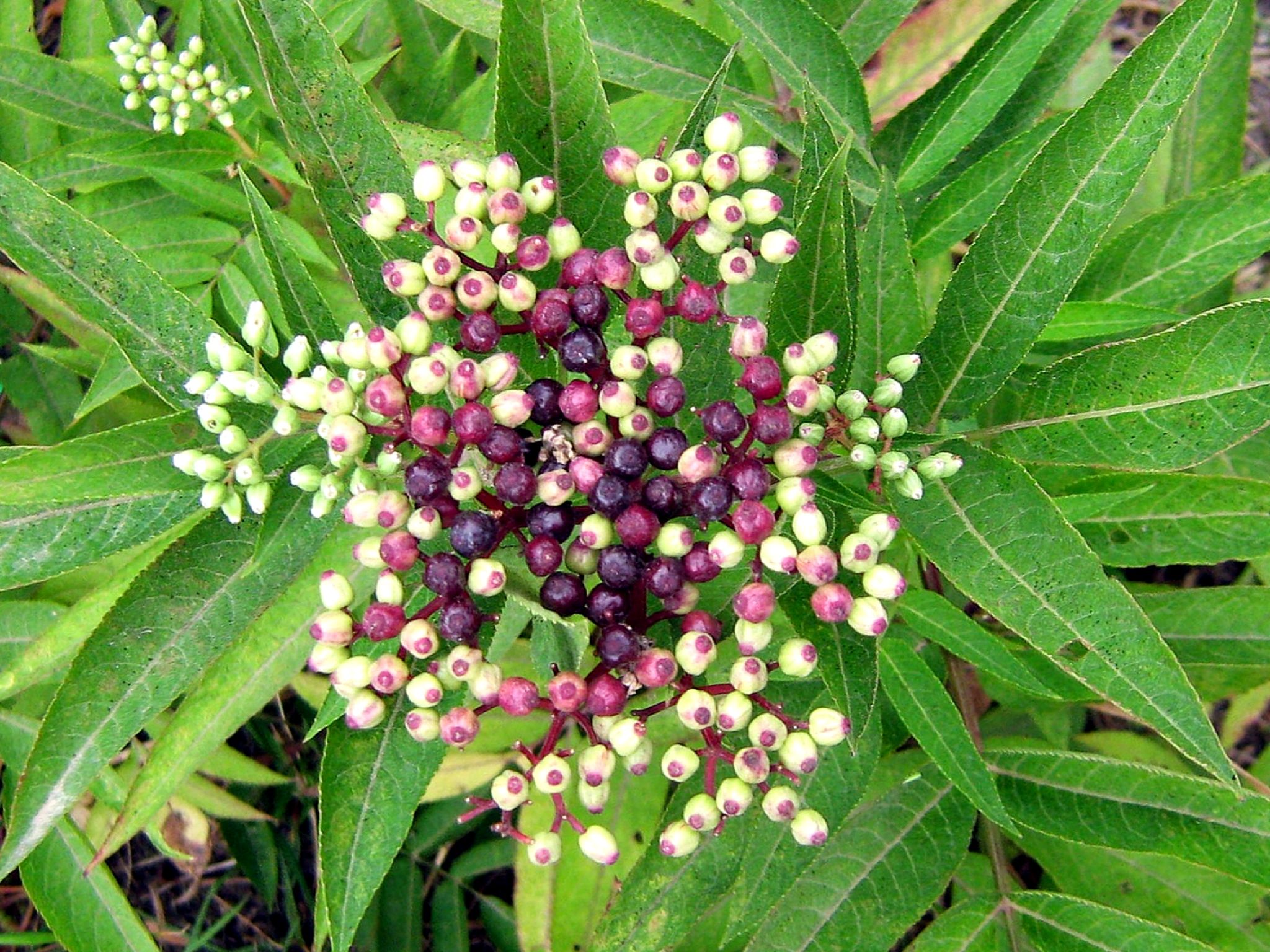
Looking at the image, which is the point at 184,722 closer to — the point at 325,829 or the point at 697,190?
the point at 325,829

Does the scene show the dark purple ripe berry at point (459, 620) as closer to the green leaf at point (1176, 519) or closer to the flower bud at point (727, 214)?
the flower bud at point (727, 214)

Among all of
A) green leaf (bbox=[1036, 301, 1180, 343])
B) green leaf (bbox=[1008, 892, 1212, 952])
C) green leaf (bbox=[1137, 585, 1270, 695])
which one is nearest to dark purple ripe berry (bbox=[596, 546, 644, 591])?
green leaf (bbox=[1036, 301, 1180, 343])

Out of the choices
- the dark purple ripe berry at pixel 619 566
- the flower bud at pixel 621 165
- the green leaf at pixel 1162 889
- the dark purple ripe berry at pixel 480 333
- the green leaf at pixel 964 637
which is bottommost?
the green leaf at pixel 1162 889

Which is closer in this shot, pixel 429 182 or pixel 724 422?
pixel 724 422

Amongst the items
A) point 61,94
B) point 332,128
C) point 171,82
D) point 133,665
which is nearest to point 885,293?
point 332,128

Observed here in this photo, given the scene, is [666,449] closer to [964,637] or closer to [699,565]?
[699,565]

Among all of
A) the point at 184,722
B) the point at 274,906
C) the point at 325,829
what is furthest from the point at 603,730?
the point at 274,906

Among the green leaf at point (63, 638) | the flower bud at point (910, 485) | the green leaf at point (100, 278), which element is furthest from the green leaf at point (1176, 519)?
the green leaf at point (63, 638)
